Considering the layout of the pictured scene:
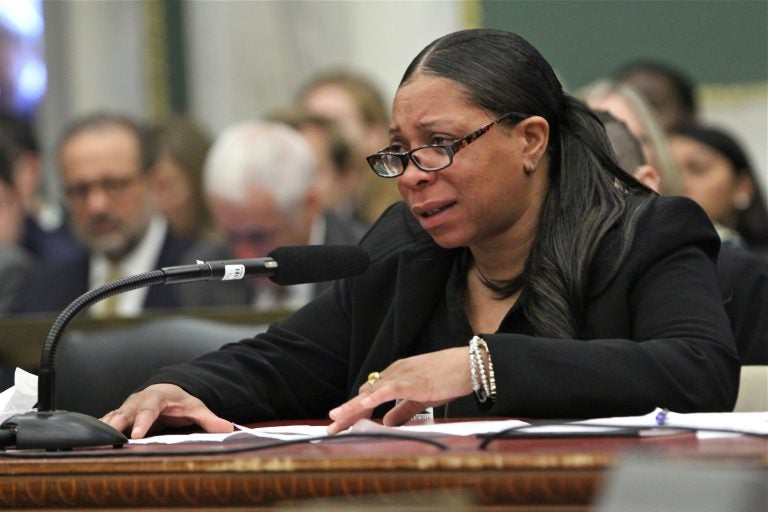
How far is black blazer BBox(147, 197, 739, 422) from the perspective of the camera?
230cm

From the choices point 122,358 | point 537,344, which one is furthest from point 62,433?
point 122,358

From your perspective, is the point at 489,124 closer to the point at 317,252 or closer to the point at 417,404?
the point at 317,252

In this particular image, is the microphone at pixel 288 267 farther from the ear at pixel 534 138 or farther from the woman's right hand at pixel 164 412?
the ear at pixel 534 138

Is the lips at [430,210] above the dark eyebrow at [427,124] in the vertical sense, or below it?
below

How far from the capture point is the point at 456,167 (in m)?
2.66

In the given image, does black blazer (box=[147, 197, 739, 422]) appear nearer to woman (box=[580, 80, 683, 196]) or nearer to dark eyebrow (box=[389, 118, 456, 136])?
dark eyebrow (box=[389, 118, 456, 136])

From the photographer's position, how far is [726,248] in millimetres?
3518

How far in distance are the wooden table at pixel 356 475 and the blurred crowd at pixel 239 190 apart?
9.19 ft

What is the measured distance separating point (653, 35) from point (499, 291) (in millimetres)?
4695

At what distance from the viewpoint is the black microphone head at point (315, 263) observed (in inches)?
95.3

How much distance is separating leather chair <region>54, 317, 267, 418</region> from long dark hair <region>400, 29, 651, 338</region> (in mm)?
976

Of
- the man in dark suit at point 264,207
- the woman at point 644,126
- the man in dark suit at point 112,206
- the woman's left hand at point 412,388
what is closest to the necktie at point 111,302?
the man in dark suit at point 112,206

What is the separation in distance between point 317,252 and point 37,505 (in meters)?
0.78

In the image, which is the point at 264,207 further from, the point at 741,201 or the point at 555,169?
the point at 555,169
